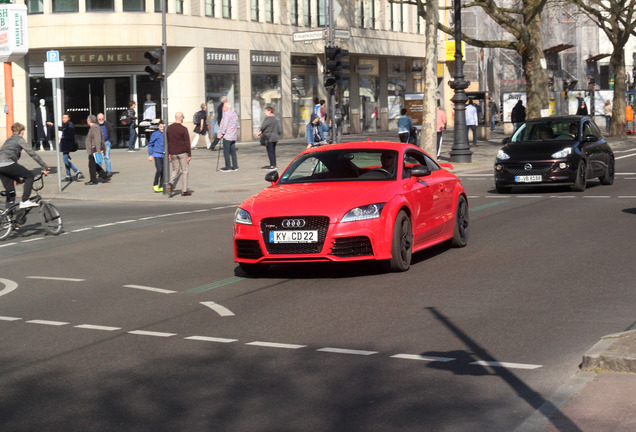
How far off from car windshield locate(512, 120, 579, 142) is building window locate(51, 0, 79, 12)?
84.9 feet

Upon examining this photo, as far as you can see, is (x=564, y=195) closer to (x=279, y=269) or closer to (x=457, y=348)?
(x=279, y=269)

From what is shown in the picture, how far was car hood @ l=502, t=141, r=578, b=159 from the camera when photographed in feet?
69.4

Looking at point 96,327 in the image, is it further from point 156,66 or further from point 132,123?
point 132,123

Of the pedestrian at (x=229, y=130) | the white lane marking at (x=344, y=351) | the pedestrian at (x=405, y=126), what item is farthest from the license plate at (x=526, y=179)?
the white lane marking at (x=344, y=351)

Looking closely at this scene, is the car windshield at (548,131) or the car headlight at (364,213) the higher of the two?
the car windshield at (548,131)

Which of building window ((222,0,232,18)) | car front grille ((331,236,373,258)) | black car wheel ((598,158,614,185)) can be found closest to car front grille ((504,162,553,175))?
black car wheel ((598,158,614,185))

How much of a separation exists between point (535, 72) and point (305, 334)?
109ft

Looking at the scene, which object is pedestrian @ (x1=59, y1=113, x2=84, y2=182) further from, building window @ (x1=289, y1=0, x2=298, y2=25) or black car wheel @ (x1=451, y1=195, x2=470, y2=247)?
building window @ (x1=289, y1=0, x2=298, y2=25)

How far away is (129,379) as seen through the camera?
6906 mm

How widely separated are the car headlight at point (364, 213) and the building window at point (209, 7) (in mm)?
36462

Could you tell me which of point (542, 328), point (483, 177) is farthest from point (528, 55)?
point (542, 328)

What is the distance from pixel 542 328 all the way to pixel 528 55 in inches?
1287

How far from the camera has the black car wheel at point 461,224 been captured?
1316 centimetres

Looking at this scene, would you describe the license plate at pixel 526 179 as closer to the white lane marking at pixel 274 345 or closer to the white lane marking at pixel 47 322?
the white lane marking at pixel 47 322
